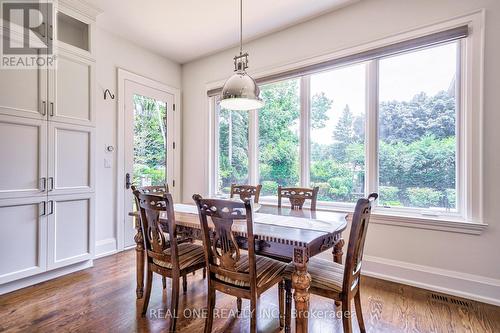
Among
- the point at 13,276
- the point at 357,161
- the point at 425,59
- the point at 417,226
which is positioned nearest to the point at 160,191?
the point at 13,276

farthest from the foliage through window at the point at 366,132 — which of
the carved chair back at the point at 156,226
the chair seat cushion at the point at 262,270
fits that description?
the carved chair back at the point at 156,226

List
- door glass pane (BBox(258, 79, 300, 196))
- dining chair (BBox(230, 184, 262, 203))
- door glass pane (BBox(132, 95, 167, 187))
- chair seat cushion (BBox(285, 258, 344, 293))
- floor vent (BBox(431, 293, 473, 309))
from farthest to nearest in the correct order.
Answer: door glass pane (BBox(132, 95, 167, 187))
door glass pane (BBox(258, 79, 300, 196))
dining chair (BBox(230, 184, 262, 203))
floor vent (BBox(431, 293, 473, 309))
chair seat cushion (BBox(285, 258, 344, 293))

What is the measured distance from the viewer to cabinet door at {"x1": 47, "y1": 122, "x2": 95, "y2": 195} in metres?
2.57

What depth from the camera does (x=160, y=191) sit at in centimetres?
271

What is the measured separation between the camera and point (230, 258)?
158cm

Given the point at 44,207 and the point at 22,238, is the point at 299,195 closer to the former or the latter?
the point at 44,207

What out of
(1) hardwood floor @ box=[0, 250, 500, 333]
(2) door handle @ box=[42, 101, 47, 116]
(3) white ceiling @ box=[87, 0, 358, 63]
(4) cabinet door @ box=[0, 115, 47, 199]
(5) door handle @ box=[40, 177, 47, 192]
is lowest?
(1) hardwood floor @ box=[0, 250, 500, 333]

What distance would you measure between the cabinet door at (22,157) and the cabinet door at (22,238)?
0.36 ft

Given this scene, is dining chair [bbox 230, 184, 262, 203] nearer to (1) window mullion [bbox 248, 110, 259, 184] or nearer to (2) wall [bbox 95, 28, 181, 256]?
(1) window mullion [bbox 248, 110, 259, 184]

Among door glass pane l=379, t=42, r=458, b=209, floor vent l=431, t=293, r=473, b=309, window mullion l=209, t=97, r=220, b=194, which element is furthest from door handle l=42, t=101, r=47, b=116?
floor vent l=431, t=293, r=473, b=309

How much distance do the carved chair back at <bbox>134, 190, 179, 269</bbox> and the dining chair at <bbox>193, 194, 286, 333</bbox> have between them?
29 centimetres

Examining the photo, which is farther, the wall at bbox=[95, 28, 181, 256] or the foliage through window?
the wall at bbox=[95, 28, 181, 256]

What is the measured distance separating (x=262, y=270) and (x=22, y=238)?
228cm

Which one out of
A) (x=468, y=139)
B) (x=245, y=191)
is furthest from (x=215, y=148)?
(x=468, y=139)
